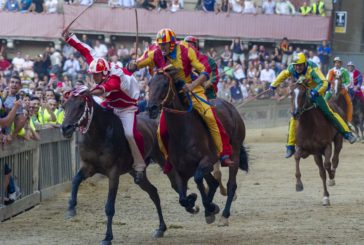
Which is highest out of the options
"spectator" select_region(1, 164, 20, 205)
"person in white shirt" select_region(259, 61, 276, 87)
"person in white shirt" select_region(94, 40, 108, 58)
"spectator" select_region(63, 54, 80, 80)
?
"spectator" select_region(1, 164, 20, 205)

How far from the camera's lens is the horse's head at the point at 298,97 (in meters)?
14.7

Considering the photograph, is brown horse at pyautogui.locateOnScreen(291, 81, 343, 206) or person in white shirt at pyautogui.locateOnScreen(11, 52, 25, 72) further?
person in white shirt at pyautogui.locateOnScreen(11, 52, 25, 72)

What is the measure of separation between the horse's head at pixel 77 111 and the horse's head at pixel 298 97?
4.41m

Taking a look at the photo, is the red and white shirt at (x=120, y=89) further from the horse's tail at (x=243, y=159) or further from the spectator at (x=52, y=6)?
the spectator at (x=52, y=6)

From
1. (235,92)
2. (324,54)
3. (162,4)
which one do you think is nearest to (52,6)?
(162,4)

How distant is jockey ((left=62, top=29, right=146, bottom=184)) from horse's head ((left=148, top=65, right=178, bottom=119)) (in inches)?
16.4

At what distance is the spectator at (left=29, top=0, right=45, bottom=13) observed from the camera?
1302 inches

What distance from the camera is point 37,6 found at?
33.3 m

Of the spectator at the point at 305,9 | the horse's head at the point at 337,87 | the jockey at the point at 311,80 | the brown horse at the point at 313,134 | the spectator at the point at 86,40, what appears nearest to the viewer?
the jockey at the point at 311,80

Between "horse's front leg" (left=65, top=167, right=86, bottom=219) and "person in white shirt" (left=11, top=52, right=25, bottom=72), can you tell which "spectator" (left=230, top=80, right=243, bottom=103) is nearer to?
"person in white shirt" (left=11, top=52, right=25, bottom=72)

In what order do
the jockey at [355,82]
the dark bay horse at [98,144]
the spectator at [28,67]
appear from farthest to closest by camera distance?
1. the spectator at [28,67]
2. the jockey at [355,82]
3. the dark bay horse at [98,144]

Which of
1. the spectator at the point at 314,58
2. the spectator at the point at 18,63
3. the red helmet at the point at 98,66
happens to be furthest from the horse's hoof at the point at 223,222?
the spectator at the point at 314,58

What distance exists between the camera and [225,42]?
35.4 metres

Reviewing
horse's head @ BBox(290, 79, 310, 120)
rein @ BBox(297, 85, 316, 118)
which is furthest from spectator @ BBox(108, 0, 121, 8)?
horse's head @ BBox(290, 79, 310, 120)
